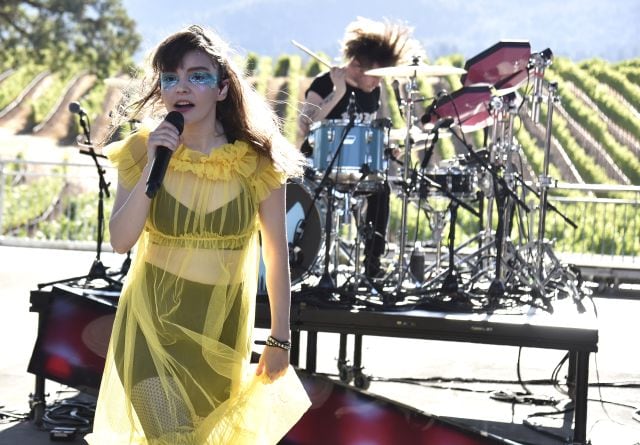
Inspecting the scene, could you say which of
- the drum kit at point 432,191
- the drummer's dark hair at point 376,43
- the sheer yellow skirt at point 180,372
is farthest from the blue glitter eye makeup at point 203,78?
the drummer's dark hair at point 376,43

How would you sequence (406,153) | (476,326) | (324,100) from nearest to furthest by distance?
(476,326) < (406,153) < (324,100)

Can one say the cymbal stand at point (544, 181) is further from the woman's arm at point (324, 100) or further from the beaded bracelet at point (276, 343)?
the beaded bracelet at point (276, 343)

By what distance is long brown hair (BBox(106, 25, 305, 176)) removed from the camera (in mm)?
2996

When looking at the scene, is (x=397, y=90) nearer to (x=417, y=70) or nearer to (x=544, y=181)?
(x=417, y=70)

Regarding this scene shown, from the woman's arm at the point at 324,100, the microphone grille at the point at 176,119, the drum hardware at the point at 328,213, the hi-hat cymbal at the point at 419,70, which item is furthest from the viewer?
the woman's arm at the point at 324,100

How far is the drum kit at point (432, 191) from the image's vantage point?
5.98 m

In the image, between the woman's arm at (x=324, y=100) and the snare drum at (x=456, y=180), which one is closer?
the woman's arm at (x=324, y=100)

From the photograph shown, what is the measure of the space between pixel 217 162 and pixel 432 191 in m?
4.47

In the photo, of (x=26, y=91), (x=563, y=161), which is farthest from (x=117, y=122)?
(x=26, y=91)

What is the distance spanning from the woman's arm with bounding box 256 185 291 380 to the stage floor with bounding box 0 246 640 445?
7.45 ft

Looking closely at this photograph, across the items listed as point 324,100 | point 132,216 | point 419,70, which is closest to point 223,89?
point 132,216

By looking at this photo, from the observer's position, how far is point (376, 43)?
24.2 ft

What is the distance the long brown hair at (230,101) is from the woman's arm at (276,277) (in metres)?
0.12

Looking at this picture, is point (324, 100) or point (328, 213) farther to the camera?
point (324, 100)
